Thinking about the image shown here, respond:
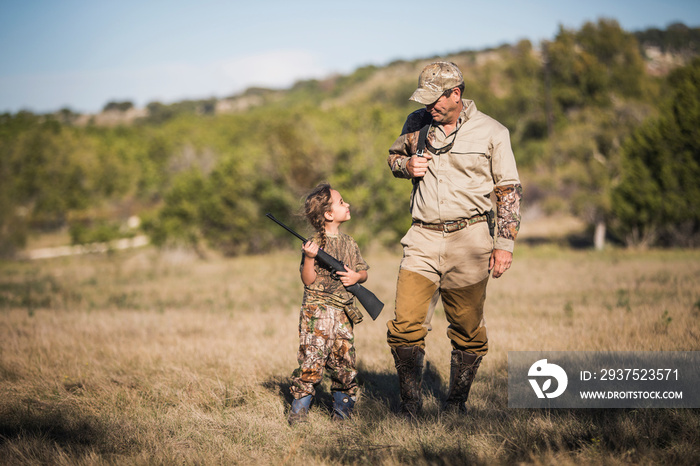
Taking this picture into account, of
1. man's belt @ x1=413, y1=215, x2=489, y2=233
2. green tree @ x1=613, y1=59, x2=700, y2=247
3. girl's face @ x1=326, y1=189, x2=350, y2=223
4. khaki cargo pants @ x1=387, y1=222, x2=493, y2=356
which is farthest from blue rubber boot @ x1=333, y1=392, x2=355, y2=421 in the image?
green tree @ x1=613, y1=59, x2=700, y2=247

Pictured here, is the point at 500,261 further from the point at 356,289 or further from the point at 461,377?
the point at 356,289

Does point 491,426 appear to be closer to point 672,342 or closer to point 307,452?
point 307,452

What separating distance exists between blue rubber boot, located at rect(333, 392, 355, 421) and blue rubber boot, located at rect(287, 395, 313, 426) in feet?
0.78

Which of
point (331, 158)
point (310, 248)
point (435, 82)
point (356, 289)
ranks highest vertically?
point (331, 158)

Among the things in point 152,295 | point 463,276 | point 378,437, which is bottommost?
point 152,295

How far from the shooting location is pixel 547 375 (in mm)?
5137

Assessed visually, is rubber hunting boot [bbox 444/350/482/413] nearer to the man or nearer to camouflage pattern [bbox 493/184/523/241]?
the man

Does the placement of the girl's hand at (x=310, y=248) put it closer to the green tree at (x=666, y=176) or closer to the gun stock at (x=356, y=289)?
the gun stock at (x=356, y=289)

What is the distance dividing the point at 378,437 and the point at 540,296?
828cm

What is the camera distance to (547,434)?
12.5 ft

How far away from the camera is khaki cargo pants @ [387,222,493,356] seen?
424 centimetres

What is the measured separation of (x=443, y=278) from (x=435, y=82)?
62.1 inches

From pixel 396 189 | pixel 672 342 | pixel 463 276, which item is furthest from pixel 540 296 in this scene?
pixel 396 189

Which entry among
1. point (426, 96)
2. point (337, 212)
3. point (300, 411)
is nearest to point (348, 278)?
point (337, 212)
